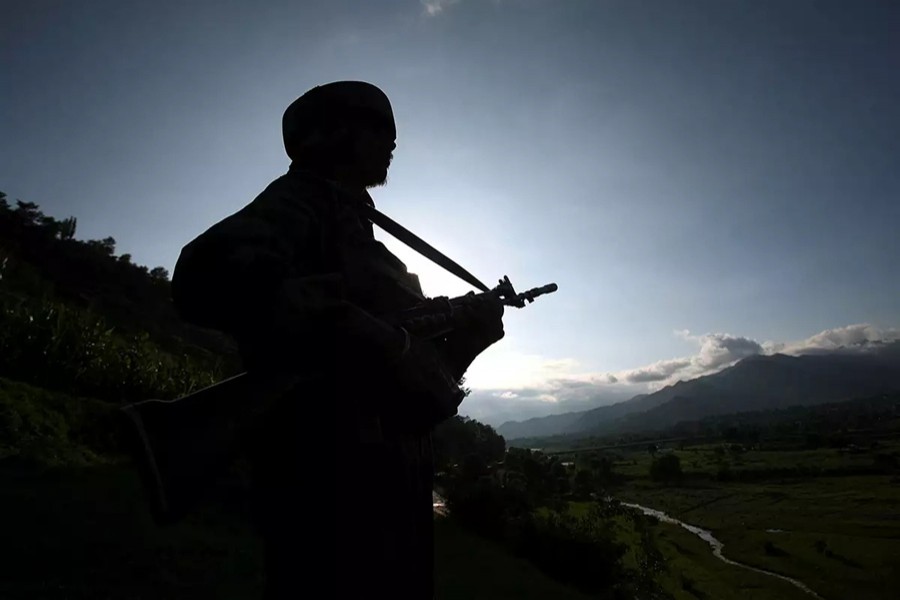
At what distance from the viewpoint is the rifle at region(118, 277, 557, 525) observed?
1687mm

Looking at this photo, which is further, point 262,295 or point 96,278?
point 96,278

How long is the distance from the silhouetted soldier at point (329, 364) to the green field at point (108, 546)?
8.51 meters

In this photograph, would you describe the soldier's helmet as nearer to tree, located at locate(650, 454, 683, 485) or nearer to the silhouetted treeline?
the silhouetted treeline

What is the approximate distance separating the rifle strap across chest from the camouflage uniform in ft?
0.81

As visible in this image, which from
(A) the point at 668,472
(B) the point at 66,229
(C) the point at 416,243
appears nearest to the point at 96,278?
(B) the point at 66,229

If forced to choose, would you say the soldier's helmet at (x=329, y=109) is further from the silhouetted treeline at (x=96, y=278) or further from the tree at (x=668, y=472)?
the tree at (x=668, y=472)

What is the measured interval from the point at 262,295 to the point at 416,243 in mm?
1464

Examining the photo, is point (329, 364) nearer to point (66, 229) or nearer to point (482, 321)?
point (482, 321)

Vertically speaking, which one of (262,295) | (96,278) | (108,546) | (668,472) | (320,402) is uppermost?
(96,278)

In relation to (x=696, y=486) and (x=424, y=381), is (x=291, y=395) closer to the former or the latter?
(x=424, y=381)

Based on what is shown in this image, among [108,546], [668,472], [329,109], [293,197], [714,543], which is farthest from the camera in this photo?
[668,472]

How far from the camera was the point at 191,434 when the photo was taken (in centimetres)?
183

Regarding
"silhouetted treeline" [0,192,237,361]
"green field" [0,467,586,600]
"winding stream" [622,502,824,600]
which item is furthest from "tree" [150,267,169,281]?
"winding stream" [622,502,824,600]

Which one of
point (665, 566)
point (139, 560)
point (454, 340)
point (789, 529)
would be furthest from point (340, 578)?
point (789, 529)
